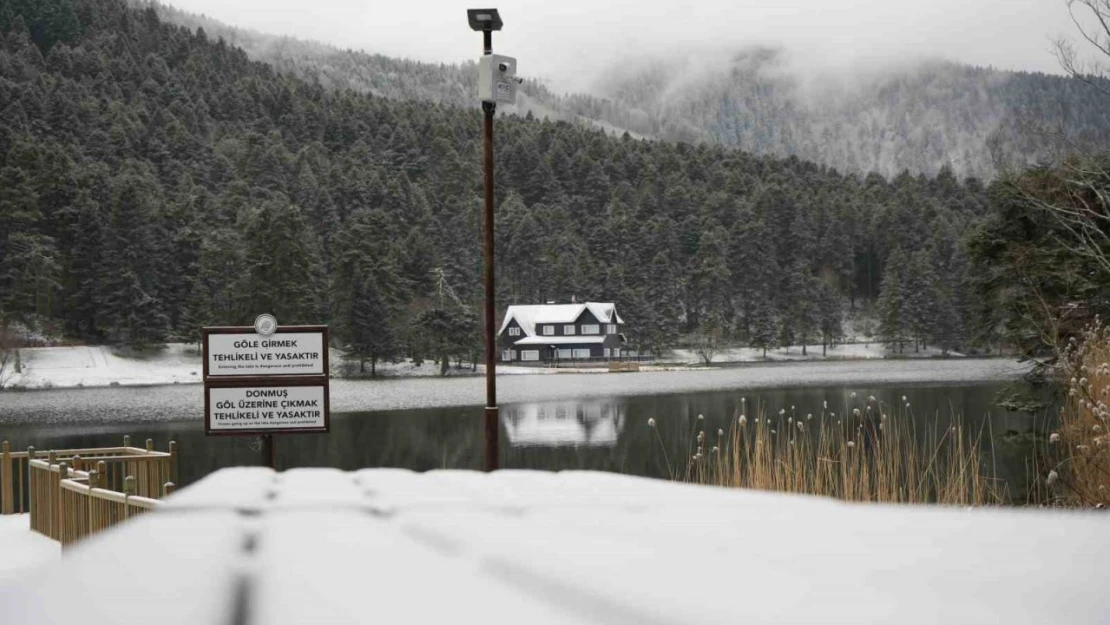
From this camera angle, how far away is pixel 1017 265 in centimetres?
1875

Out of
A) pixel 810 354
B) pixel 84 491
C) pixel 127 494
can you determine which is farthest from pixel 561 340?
pixel 127 494

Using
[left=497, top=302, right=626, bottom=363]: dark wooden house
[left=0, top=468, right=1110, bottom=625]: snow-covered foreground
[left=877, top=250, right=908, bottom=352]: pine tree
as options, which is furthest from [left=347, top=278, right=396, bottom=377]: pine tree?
[left=0, top=468, right=1110, bottom=625]: snow-covered foreground

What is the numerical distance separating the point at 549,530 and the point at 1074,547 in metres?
0.32

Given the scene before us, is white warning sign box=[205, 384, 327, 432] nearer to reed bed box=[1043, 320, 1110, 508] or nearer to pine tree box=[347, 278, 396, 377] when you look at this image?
reed bed box=[1043, 320, 1110, 508]

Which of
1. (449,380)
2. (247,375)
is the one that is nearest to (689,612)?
(247,375)

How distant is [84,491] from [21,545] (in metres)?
2.02

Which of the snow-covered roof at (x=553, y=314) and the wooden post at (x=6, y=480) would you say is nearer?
the wooden post at (x=6, y=480)

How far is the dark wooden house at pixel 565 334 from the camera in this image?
223ft

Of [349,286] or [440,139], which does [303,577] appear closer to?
[349,286]

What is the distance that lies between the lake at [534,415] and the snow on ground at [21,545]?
7.77 m

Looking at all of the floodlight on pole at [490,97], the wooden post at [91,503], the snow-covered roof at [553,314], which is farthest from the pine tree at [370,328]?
the wooden post at [91,503]

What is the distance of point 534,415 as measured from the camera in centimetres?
3369

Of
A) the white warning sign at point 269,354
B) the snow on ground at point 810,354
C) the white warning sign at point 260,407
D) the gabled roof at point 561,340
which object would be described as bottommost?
the snow on ground at point 810,354

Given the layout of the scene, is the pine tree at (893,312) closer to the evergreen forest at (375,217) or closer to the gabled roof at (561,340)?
the evergreen forest at (375,217)
